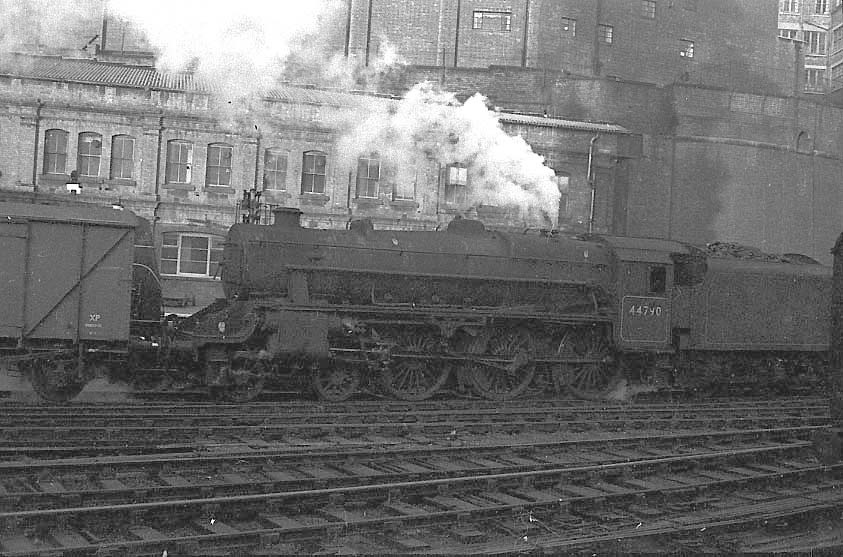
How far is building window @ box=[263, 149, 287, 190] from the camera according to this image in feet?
97.4

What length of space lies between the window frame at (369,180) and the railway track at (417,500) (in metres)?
20.4

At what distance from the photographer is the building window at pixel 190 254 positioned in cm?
2839

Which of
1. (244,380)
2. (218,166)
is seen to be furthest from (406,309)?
(218,166)

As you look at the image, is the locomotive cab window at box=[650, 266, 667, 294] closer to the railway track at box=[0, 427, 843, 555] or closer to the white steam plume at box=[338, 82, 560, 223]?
the white steam plume at box=[338, 82, 560, 223]

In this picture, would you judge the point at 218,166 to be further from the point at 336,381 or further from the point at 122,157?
the point at 336,381

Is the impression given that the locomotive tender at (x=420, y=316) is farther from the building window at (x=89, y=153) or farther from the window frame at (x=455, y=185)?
the building window at (x=89, y=153)

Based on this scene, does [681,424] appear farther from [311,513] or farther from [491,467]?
[311,513]

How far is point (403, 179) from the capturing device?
30.6 meters

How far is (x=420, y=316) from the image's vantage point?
1531 centimetres

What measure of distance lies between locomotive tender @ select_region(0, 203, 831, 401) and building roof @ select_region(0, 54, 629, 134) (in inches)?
507

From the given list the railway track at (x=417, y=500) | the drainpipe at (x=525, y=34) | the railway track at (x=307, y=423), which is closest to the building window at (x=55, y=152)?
the railway track at (x=307, y=423)

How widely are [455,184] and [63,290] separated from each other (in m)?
18.2

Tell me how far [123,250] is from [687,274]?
10.9 m

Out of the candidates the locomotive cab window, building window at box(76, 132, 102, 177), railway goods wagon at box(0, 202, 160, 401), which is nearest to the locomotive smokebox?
railway goods wagon at box(0, 202, 160, 401)
